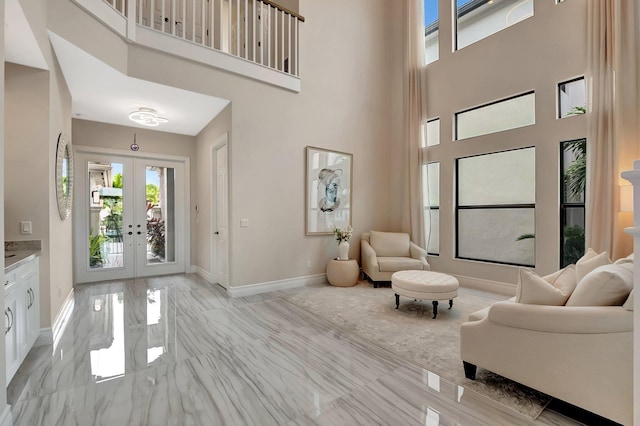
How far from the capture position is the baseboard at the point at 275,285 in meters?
4.37

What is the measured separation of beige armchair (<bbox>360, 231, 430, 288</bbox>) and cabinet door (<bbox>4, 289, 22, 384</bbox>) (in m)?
4.19

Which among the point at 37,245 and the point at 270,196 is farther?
the point at 270,196

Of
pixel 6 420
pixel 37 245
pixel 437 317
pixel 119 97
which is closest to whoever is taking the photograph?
pixel 6 420

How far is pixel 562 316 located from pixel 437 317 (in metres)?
1.86

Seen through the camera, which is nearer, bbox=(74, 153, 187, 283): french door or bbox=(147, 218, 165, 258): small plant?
bbox=(74, 153, 187, 283): french door

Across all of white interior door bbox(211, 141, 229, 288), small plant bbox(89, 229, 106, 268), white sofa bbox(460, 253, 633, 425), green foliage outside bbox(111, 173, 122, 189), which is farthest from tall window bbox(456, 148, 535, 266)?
small plant bbox(89, 229, 106, 268)

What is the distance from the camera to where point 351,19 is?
580cm

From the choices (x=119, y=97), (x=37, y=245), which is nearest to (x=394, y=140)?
(x=119, y=97)

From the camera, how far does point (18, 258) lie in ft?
7.66

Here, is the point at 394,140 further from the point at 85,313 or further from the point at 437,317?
the point at 85,313

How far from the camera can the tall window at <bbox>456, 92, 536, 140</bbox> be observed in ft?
14.6

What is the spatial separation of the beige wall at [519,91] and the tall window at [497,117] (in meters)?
0.14

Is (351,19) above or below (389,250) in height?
above

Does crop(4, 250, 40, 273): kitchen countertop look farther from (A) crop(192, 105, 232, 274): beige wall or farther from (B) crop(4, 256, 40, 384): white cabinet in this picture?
(A) crop(192, 105, 232, 274): beige wall
